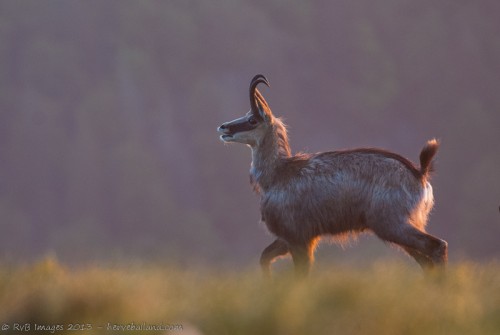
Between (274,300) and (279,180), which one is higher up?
(279,180)

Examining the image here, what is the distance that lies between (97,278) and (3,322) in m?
1.02

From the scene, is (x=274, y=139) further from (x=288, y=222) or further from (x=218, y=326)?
(x=218, y=326)

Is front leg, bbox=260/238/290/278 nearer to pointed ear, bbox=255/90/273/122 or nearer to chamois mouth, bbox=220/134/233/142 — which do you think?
chamois mouth, bbox=220/134/233/142

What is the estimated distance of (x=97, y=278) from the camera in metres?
5.81

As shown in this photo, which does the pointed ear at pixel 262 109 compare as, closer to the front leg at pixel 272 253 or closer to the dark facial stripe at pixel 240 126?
the dark facial stripe at pixel 240 126

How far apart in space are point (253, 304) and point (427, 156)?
5478 millimetres

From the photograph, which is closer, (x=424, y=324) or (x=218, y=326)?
(x=218, y=326)

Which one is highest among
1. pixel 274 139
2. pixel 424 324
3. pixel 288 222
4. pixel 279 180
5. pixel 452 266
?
pixel 274 139

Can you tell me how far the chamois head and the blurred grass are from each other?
4152 millimetres

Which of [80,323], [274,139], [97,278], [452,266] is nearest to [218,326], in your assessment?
[80,323]

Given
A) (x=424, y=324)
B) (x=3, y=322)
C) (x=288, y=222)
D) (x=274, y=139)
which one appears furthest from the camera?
(x=274, y=139)

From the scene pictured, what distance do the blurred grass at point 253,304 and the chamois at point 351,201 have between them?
8.03 feet

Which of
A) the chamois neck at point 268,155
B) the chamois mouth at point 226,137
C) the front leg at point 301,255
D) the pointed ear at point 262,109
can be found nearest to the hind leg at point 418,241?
the front leg at point 301,255

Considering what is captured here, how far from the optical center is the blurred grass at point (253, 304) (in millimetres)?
4918
